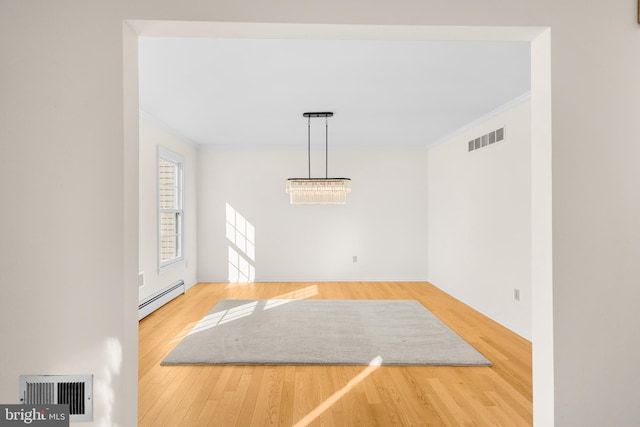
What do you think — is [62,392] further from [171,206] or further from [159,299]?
[171,206]

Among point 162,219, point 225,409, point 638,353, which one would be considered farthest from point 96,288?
point 162,219

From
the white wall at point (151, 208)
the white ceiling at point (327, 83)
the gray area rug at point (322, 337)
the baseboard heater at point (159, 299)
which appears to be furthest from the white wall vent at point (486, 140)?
the baseboard heater at point (159, 299)

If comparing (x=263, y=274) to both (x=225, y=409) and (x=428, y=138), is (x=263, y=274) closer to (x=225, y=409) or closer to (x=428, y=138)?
(x=428, y=138)

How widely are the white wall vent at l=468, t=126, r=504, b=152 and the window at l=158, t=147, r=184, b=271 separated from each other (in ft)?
14.7

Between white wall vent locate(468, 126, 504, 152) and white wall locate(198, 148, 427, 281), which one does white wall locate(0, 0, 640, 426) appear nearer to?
white wall vent locate(468, 126, 504, 152)

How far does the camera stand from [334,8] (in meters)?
1.59

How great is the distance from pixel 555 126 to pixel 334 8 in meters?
1.11

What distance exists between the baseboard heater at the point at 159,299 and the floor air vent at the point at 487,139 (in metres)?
4.83

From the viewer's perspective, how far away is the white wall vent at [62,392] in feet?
4.98

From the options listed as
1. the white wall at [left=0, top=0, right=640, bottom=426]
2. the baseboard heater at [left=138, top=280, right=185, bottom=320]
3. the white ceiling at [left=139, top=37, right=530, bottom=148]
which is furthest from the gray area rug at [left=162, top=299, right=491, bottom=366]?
the white ceiling at [left=139, top=37, right=530, bottom=148]

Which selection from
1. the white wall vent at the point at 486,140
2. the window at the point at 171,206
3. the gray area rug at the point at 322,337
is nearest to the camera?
the gray area rug at the point at 322,337

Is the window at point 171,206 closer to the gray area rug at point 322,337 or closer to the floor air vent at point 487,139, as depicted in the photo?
the gray area rug at point 322,337

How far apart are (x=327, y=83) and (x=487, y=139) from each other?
8.08ft

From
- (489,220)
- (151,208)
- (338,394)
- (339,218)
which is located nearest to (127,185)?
(338,394)
